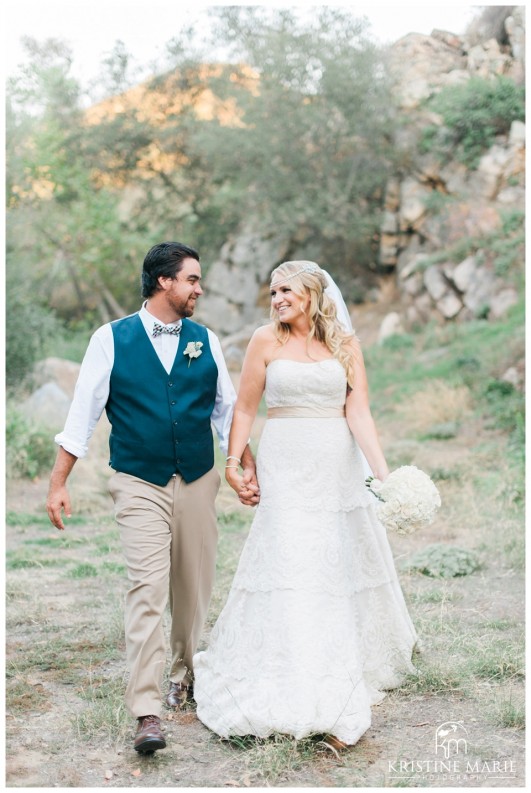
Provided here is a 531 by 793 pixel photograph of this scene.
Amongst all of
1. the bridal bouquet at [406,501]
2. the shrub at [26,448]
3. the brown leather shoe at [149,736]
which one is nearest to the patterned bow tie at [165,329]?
the bridal bouquet at [406,501]

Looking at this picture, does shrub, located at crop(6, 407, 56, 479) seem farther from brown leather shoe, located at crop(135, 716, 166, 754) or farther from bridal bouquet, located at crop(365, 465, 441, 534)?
bridal bouquet, located at crop(365, 465, 441, 534)

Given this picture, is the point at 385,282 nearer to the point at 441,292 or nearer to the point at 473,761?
the point at 441,292

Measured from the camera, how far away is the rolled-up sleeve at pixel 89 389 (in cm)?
425

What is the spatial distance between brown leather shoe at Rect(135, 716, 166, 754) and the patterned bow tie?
1788 millimetres

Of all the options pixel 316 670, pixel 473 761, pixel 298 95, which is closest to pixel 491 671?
pixel 473 761

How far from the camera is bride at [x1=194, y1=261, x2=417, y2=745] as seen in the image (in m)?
3.97

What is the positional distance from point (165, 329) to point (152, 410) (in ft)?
1.41

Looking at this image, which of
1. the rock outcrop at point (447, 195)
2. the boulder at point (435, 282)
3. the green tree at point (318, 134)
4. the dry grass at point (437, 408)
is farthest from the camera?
the green tree at point (318, 134)

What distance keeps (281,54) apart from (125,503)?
19.4m

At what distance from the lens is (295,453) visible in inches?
170

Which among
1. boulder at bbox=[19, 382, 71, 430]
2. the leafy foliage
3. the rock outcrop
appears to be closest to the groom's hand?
boulder at bbox=[19, 382, 71, 430]

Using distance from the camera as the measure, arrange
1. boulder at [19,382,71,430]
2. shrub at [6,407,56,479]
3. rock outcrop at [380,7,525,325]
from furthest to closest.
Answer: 1. rock outcrop at [380,7,525,325]
2. boulder at [19,382,71,430]
3. shrub at [6,407,56,479]

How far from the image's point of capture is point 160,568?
13.6ft

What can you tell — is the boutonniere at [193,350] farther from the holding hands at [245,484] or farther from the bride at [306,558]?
the holding hands at [245,484]
